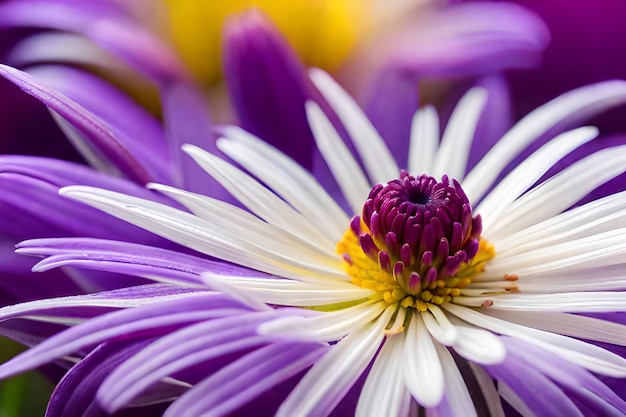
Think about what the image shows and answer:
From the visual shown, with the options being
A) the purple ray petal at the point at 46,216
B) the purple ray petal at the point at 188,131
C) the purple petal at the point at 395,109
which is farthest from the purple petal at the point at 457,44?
the purple ray petal at the point at 46,216

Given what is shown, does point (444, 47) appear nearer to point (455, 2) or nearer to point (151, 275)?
point (455, 2)

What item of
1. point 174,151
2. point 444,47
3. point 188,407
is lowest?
point 188,407

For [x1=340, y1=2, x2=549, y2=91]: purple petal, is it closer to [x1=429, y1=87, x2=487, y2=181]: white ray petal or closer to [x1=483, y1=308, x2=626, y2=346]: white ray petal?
[x1=429, y1=87, x2=487, y2=181]: white ray petal

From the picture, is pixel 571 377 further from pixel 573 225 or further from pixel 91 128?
pixel 91 128

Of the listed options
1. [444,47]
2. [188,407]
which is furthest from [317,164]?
[188,407]

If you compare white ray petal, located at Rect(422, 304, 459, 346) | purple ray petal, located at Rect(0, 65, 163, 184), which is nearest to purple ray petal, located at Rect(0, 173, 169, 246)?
purple ray petal, located at Rect(0, 65, 163, 184)

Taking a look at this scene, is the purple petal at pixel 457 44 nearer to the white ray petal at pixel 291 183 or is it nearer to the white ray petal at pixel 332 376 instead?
the white ray petal at pixel 291 183
